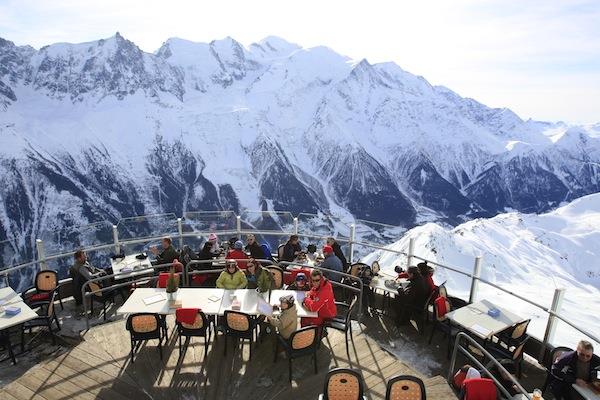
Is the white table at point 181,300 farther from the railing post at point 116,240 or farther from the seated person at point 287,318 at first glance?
the railing post at point 116,240

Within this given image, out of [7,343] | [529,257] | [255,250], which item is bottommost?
[529,257]

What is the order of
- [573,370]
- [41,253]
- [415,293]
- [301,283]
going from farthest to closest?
[41,253]
[415,293]
[301,283]
[573,370]

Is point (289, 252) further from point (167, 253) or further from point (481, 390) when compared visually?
point (481, 390)

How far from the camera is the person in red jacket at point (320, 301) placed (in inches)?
320

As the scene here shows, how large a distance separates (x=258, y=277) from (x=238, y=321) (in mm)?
1548

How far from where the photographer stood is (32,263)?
1020cm

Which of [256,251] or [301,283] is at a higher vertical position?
[301,283]

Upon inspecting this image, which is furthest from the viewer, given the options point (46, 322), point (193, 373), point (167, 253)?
point (167, 253)

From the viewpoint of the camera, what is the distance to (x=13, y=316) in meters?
8.06

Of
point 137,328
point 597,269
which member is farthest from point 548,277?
point 137,328

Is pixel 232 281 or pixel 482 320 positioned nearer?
pixel 482 320

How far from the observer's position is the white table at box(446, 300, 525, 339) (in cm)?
780

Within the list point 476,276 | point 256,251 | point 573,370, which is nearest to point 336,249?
point 256,251

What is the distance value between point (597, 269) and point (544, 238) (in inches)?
563
